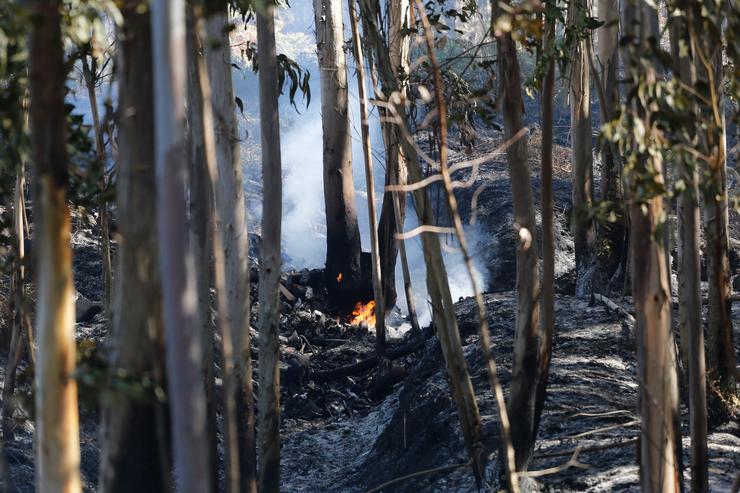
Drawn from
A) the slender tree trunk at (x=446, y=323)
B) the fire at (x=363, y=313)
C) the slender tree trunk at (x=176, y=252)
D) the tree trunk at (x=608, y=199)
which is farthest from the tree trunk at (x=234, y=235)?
the fire at (x=363, y=313)

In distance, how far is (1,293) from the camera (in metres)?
9.21

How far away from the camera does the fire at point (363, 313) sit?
12.8 metres

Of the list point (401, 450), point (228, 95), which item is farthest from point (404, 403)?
point (228, 95)

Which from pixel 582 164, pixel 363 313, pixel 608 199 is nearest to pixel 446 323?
pixel 608 199

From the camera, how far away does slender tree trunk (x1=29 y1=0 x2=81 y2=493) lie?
8.67ft

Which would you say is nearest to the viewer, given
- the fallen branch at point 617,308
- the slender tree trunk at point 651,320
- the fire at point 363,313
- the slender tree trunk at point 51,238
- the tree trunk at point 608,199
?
the slender tree trunk at point 51,238

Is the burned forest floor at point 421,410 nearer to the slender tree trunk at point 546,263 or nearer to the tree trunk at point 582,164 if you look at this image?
the slender tree trunk at point 546,263

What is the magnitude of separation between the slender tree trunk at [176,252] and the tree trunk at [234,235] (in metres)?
4.21

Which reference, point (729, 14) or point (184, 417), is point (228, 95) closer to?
point (729, 14)

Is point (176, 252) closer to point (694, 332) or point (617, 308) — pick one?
point (694, 332)

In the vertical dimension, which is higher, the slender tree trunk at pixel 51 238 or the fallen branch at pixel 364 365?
the slender tree trunk at pixel 51 238

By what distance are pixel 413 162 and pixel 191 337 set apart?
3245 mm

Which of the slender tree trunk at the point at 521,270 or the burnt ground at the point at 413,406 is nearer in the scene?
the slender tree trunk at the point at 521,270

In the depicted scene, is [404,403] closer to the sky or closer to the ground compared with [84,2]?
closer to the ground
